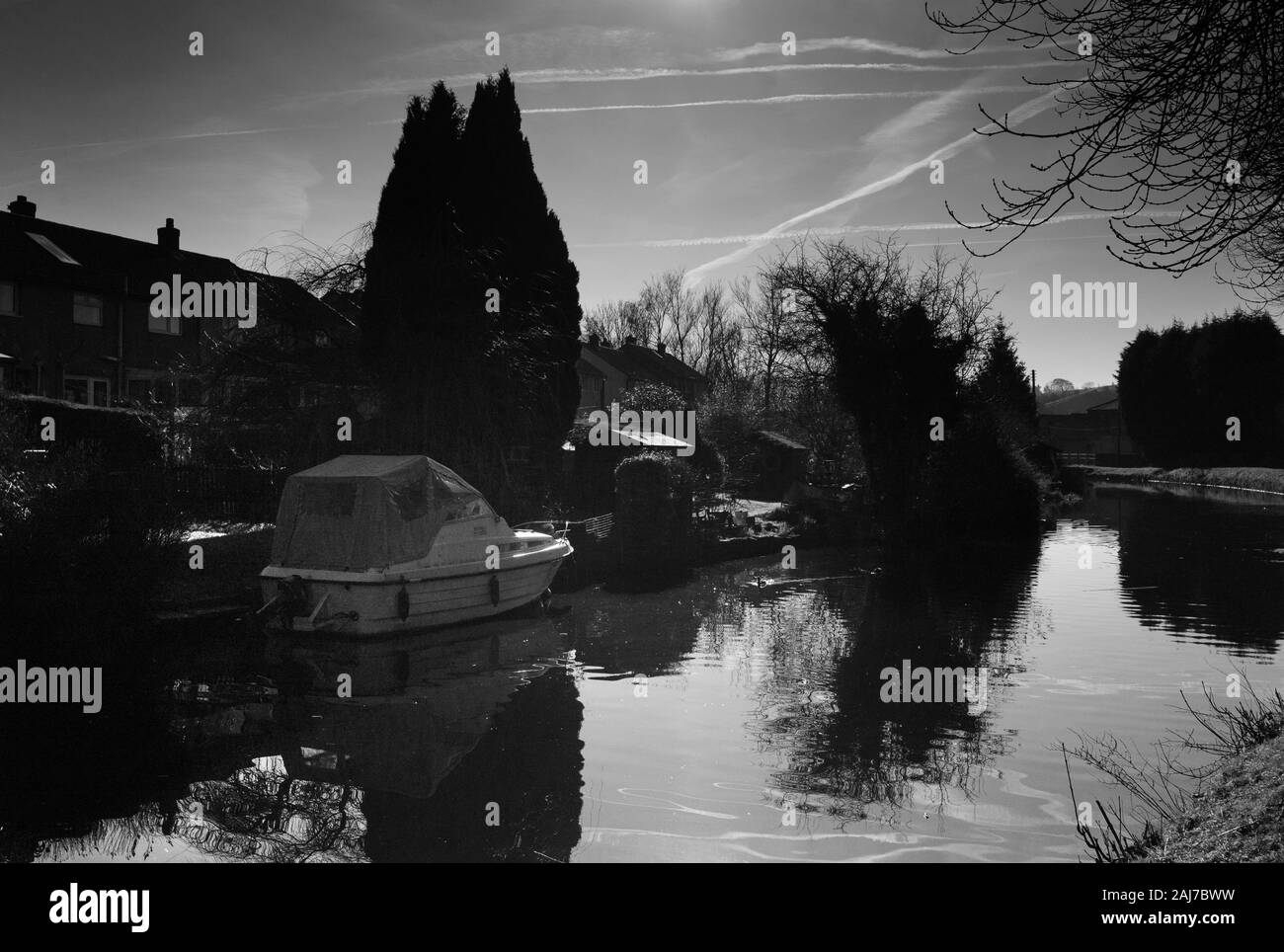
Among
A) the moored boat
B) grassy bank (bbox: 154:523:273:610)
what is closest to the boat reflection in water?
the moored boat

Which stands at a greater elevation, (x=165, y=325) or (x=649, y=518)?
(x=165, y=325)

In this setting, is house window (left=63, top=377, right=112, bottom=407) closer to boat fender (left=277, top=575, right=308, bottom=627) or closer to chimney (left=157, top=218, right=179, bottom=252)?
chimney (left=157, top=218, right=179, bottom=252)

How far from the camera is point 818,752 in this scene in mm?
8852

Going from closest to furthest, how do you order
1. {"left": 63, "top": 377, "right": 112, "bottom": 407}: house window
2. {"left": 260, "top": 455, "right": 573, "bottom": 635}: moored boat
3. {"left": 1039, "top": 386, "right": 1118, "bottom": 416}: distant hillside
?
{"left": 260, "top": 455, "right": 573, "bottom": 635}: moored boat → {"left": 63, "top": 377, "right": 112, "bottom": 407}: house window → {"left": 1039, "top": 386, "right": 1118, "bottom": 416}: distant hillside

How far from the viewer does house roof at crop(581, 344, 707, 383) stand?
217ft

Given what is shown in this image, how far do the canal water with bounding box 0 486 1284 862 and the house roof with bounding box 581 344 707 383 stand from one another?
49267mm

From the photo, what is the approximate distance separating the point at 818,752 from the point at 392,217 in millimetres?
18432

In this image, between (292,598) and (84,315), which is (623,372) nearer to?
(84,315)

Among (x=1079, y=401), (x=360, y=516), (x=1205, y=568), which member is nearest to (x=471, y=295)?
(x=360, y=516)

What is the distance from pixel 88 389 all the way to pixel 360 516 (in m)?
28.6

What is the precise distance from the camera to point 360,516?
14070mm
